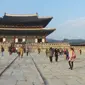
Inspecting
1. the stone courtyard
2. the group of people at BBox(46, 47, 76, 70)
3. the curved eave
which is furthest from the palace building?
the stone courtyard

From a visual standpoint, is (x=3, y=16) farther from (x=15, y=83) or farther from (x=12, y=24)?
(x=15, y=83)

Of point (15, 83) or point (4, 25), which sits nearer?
point (15, 83)

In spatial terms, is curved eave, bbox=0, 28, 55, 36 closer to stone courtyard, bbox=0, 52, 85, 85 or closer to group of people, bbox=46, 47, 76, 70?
group of people, bbox=46, 47, 76, 70

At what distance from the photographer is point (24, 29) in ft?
258

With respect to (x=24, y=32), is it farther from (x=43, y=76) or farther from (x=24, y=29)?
(x=43, y=76)

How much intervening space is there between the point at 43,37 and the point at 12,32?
8.25m

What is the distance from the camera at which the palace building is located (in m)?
78.5

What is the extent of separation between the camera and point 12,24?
83750 millimetres

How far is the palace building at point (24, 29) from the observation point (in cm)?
7850

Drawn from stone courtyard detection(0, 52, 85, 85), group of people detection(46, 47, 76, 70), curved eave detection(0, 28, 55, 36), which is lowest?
stone courtyard detection(0, 52, 85, 85)

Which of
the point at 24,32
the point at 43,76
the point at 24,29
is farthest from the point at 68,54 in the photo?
the point at 24,32

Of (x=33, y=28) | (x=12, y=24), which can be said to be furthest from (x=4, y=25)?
(x=33, y=28)

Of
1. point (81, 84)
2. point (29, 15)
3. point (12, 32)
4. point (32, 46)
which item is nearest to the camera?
point (81, 84)

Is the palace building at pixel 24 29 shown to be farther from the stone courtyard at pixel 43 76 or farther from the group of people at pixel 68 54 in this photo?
the stone courtyard at pixel 43 76
